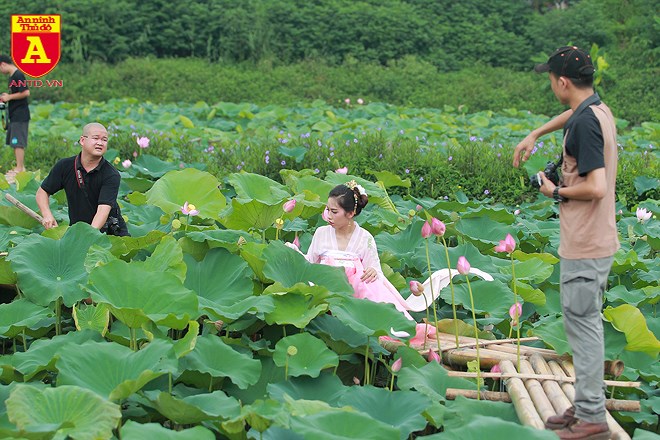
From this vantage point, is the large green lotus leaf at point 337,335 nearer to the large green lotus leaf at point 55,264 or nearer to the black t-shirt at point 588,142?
the large green lotus leaf at point 55,264

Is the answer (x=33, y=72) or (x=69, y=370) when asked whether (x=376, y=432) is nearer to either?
(x=69, y=370)

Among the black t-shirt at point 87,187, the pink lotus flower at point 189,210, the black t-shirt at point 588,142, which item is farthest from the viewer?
the pink lotus flower at point 189,210

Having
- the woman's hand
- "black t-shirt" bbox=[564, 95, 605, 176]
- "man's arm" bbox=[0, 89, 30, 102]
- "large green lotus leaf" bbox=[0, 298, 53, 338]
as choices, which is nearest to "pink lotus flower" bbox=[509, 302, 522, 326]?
the woman's hand

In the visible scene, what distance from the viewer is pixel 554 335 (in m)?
3.72

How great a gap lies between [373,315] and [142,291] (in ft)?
2.83

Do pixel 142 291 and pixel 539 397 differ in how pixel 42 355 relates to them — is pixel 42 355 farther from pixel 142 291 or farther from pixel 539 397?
pixel 539 397

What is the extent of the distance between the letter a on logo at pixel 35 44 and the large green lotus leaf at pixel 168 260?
Result: 9.33 meters

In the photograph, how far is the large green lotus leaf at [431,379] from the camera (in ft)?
11.0

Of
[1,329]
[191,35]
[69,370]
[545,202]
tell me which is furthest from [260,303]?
[191,35]

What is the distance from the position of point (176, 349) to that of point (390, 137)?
630 cm

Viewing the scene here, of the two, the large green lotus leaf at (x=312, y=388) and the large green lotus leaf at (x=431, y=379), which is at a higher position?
the large green lotus leaf at (x=431, y=379)

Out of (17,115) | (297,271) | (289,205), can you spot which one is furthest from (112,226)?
(17,115)

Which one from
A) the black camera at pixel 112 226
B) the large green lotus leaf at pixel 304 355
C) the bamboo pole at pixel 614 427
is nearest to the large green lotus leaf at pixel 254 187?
the black camera at pixel 112 226

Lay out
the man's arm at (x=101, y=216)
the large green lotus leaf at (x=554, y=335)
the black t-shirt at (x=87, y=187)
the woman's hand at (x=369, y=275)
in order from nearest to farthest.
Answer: the large green lotus leaf at (x=554, y=335) < the woman's hand at (x=369, y=275) < the man's arm at (x=101, y=216) < the black t-shirt at (x=87, y=187)
